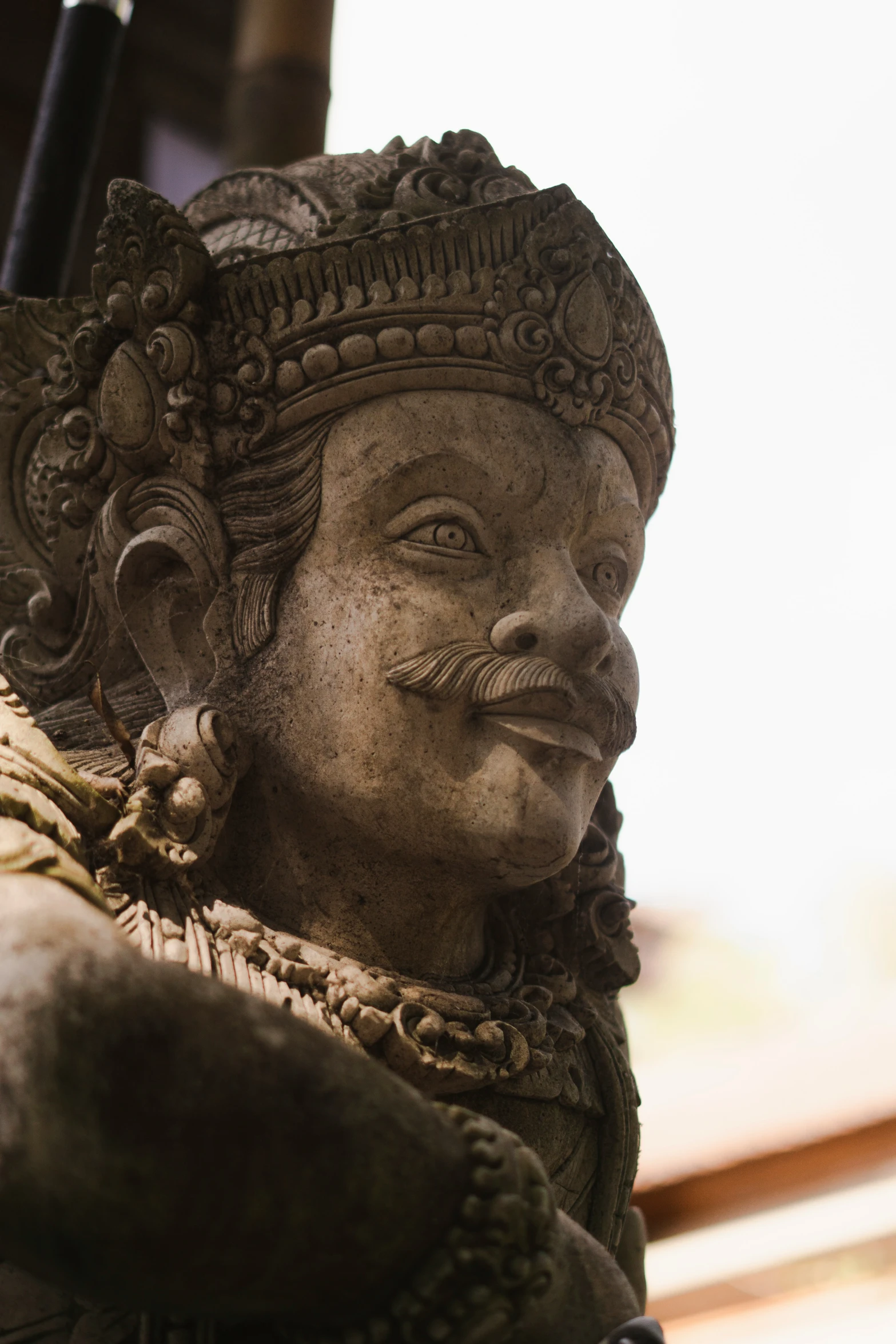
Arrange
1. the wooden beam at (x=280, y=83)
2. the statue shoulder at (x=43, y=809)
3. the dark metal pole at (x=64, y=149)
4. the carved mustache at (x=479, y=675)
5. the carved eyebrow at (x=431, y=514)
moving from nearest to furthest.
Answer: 1. the statue shoulder at (x=43, y=809)
2. the carved mustache at (x=479, y=675)
3. the carved eyebrow at (x=431, y=514)
4. the dark metal pole at (x=64, y=149)
5. the wooden beam at (x=280, y=83)

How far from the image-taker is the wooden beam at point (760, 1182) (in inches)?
211

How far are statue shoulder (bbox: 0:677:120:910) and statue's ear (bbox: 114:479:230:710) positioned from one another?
43cm

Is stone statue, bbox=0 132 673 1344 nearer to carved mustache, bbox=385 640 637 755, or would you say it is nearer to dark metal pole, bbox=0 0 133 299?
carved mustache, bbox=385 640 637 755

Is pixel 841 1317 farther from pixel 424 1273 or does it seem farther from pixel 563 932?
pixel 424 1273

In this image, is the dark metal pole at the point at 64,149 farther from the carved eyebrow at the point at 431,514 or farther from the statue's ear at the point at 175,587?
the carved eyebrow at the point at 431,514

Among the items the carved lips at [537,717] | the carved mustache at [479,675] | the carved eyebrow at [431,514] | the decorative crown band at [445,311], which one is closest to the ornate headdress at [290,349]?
the decorative crown band at [445,311]

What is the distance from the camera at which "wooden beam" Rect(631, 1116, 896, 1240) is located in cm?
537

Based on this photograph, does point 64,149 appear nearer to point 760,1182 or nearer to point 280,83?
point 280,83

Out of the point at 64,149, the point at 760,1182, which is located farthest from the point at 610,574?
the point at 760,1182

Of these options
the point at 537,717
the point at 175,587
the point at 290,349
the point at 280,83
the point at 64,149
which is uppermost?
the point at 280,83

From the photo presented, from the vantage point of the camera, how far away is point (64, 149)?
430cm

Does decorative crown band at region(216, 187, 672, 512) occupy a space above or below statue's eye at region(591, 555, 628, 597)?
above

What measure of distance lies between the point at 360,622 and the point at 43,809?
73cm

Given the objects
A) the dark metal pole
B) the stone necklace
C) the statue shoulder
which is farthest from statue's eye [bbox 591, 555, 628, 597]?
the dark metal pole
